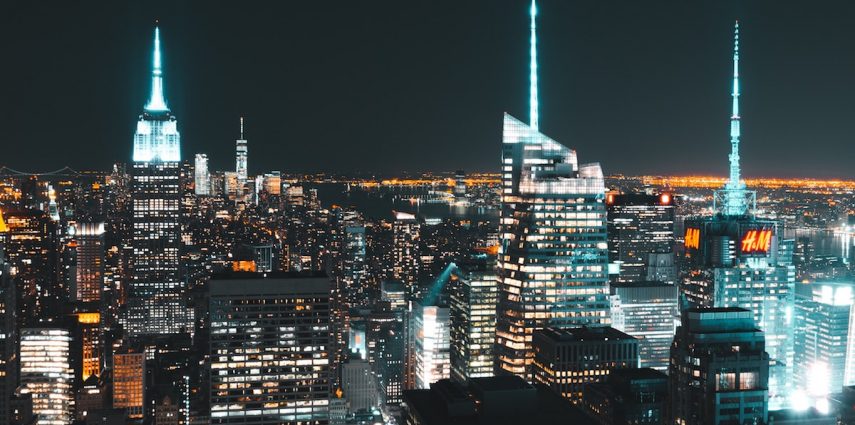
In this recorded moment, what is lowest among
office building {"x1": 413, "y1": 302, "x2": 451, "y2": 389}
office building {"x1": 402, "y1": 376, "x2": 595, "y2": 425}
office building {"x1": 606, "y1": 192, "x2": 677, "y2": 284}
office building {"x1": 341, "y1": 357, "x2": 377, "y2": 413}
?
office building {"x1": 341, "y1": 357, "x2": 377, "y2": 413}

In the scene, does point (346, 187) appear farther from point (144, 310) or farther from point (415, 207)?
point (144, 310)

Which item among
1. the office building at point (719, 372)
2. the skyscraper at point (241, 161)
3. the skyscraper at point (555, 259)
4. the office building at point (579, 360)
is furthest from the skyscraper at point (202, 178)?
the office building at point (719, 372)

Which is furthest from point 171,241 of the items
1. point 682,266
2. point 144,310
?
point 682,266

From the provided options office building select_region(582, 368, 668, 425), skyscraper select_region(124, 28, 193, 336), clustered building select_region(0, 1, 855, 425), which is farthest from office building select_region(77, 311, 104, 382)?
office building select_region(582, 368, 668, 425)

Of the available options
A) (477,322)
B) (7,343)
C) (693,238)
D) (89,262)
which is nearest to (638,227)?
(693,238)

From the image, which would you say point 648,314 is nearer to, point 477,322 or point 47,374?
point 477,322

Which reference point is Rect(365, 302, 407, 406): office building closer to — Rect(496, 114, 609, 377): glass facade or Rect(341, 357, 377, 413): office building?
Rect(341, 357, 377, 413): office building
